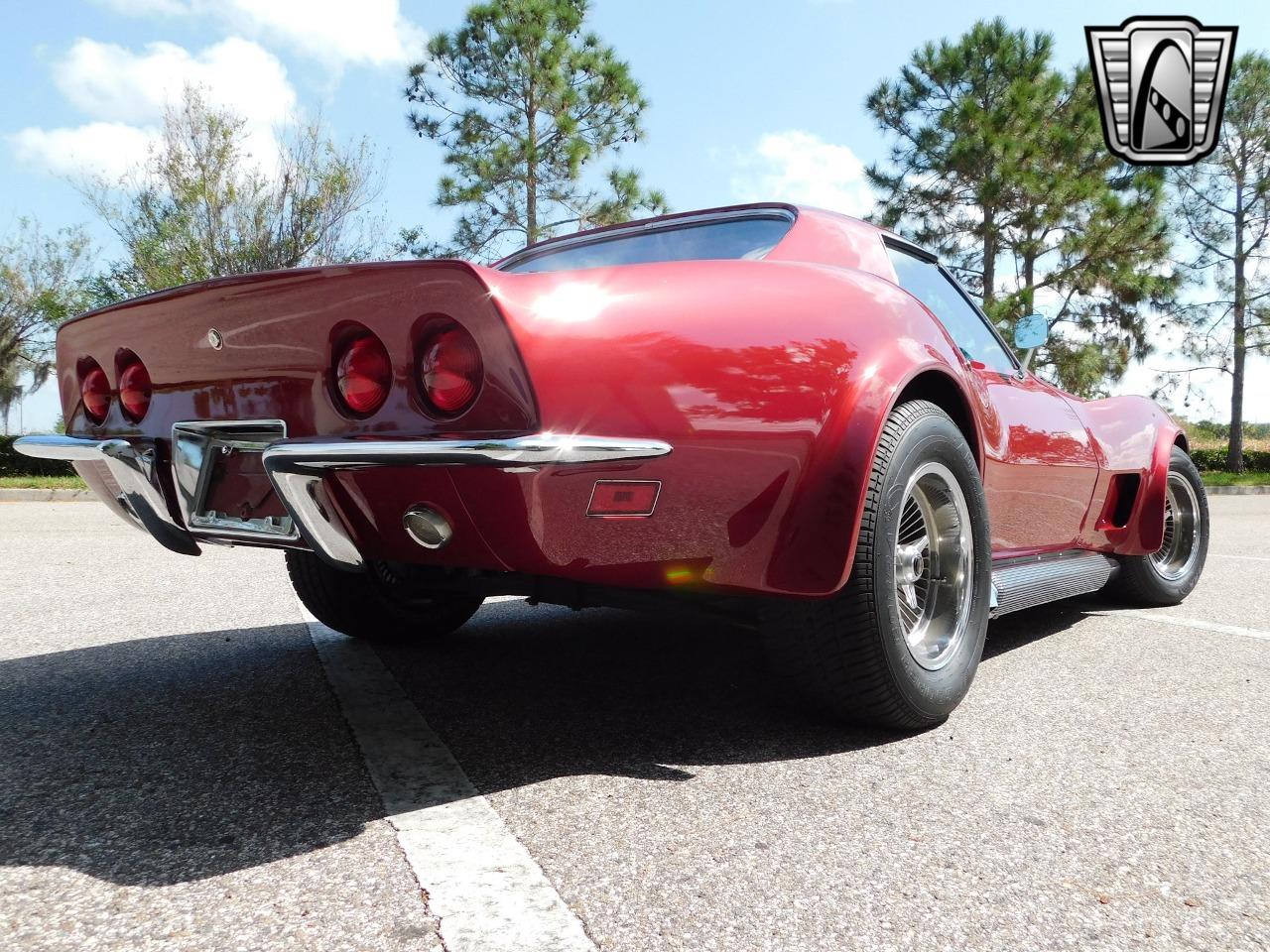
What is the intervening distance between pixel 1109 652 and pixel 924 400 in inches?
56.7

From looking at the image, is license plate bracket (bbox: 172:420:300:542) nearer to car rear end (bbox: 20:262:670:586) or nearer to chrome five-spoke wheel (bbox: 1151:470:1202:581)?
car rear end (bbox: 20:262:670:586)

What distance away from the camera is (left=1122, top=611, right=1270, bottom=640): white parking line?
3625 mm

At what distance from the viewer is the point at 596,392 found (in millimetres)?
1773

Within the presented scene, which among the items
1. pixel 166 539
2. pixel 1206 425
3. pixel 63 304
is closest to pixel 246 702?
pixel 166 539

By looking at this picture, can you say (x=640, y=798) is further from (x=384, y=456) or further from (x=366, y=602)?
(x=366, y=602)

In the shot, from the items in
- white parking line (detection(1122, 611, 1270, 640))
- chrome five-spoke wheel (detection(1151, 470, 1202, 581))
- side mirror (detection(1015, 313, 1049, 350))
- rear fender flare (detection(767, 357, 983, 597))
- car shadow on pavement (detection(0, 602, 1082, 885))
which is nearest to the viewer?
car shadow on pavement (detection(0, 602, 1082, 885))

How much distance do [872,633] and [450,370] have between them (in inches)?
41.1

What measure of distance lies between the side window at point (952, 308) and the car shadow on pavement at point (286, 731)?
3.32ft

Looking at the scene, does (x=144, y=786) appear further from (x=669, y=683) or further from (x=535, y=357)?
(x=669, y=683)

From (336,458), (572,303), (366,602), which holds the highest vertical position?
(572,303)

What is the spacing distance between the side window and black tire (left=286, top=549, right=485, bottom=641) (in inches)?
64.9

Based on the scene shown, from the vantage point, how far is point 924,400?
2.41 metres

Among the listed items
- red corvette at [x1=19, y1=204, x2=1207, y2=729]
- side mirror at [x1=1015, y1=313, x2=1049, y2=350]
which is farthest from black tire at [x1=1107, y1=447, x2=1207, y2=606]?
red corvette at [x1=19, y1=204, x2=1207, y2=729]

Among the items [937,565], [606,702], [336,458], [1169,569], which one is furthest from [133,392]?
[1169,569]
